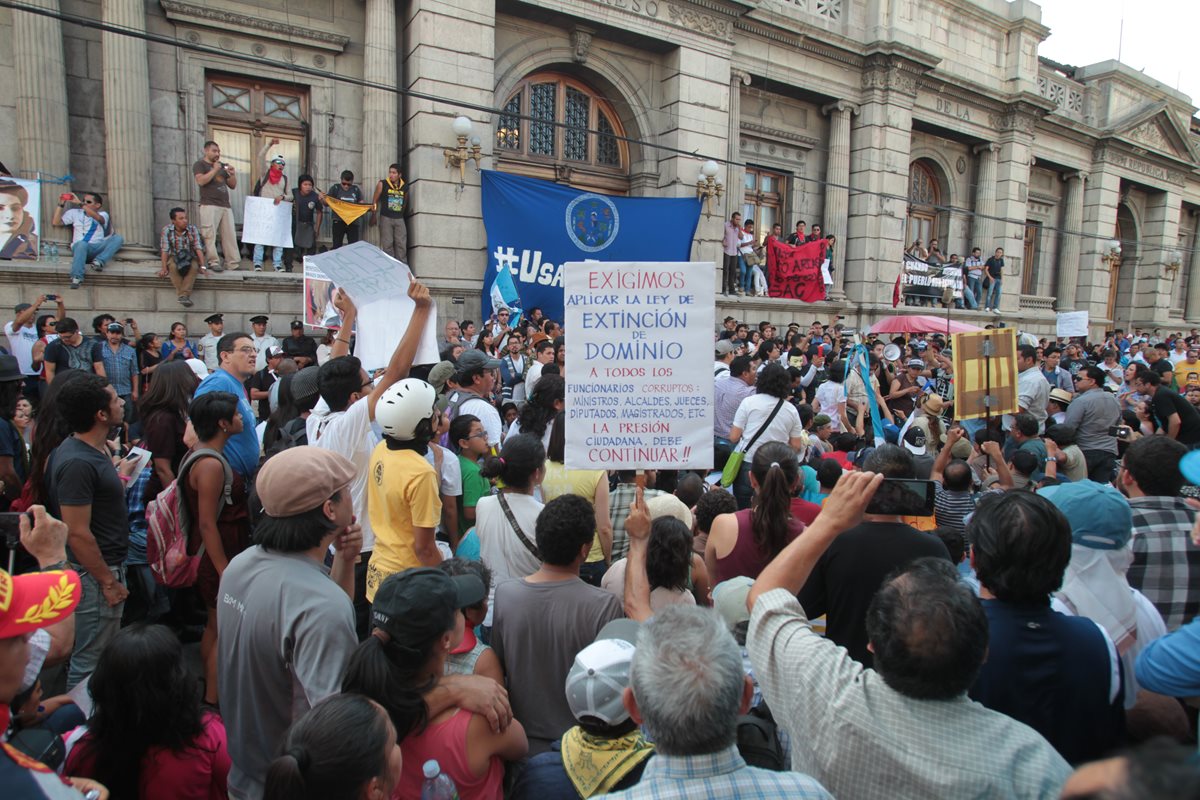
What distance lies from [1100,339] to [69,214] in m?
31.3

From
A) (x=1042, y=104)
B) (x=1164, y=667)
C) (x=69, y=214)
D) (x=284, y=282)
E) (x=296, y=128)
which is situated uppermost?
(x=1042, y=104)

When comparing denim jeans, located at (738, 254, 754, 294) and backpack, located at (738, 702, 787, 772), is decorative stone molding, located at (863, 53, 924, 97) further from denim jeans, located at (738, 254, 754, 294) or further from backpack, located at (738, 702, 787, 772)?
backpack, located at (738, 702, 787, 772)

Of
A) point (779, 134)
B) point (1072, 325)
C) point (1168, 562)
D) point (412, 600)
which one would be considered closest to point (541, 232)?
point (779, 134)

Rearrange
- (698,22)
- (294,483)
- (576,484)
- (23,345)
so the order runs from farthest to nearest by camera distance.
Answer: (698,22), (23,345), (576,484), (294,483)

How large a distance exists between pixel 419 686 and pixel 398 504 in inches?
57.4

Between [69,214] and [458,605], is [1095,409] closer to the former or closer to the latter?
[458,605]

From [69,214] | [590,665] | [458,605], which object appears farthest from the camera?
[69,214]

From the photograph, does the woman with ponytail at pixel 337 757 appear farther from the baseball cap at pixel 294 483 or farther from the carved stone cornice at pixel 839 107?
the carved stone cornice at pixel 839 107

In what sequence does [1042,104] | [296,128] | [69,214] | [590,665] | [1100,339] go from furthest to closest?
[1100,339]
[1042,104]
[296,128]
[69,214]
[590,665]

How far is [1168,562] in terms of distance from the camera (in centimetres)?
294

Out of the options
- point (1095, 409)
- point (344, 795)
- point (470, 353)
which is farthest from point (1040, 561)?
point (1095, 409)

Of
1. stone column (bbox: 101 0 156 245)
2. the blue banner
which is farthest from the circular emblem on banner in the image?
stone column (bbox: 101 0 156 245)

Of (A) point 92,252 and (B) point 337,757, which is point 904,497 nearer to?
(B) point 337,757

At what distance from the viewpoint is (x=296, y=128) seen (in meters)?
12.1
